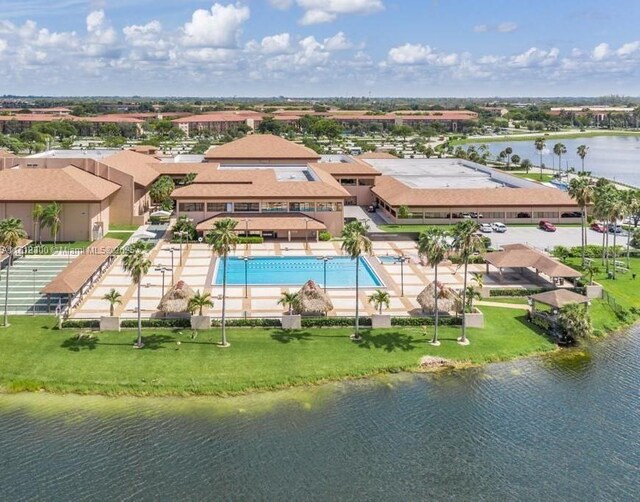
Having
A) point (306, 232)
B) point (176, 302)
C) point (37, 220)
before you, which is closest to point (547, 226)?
point (306, 232)

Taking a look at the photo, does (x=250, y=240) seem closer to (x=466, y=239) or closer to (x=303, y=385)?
(x=466, y=239)

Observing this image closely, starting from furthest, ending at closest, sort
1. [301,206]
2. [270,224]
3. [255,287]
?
[301,206], [270,224], [255,287]

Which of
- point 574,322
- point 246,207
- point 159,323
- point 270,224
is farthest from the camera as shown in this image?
point 246,207

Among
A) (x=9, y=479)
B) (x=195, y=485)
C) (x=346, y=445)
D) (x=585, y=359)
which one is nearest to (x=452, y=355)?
(x=585, y=359)

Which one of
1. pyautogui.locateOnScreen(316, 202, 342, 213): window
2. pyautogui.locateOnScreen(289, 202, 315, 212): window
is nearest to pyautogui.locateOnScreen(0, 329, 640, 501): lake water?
pyautogui.locateOnScreen(316, 202, 342, 213): window

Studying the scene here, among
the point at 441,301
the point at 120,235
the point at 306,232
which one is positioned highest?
the point at 306,232

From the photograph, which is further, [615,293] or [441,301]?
[615,293]
